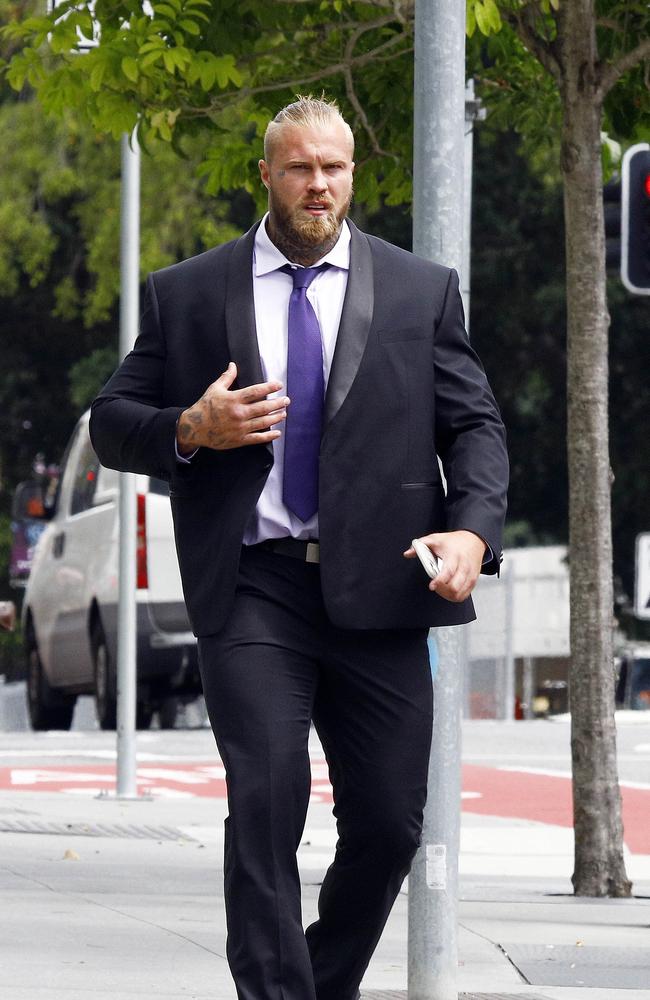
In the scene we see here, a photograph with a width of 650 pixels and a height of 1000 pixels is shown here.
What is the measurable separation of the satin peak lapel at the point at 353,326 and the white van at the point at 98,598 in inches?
410

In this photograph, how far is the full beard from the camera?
4.41 metres

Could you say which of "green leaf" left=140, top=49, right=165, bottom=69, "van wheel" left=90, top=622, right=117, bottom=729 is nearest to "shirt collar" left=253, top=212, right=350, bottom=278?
"green leaf" left=140, top=49, right=165, bottom=69

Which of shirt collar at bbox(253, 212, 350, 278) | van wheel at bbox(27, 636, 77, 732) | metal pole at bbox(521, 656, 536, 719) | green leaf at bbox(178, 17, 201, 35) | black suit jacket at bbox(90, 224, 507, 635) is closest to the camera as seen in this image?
black suit jacket at bbox(90, 224, 507, 635)

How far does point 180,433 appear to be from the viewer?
426 cm

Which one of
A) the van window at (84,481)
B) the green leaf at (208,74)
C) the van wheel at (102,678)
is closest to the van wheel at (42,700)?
the van window at (84,481)

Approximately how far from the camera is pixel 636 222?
330 inches

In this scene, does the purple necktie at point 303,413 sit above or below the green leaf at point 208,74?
below

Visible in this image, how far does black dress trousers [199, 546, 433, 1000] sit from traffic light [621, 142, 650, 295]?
4.11 metres

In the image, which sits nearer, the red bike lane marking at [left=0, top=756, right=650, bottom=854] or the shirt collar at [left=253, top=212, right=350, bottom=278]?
the shirt collar at [left=253, top=212, right=350, bottom=278]

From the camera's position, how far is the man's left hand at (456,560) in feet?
13.6

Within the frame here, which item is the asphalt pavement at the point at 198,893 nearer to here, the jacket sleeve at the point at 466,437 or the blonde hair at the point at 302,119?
the jacket sleeve at the point at 466,437

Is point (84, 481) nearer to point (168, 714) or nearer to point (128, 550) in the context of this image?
point (168, 714)

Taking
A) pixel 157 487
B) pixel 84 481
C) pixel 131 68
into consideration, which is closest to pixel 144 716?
pixel 84 481

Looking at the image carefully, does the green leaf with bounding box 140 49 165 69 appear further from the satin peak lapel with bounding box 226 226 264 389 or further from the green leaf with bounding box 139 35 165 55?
the satin peak lapel with bounding box 226 226 264 389
